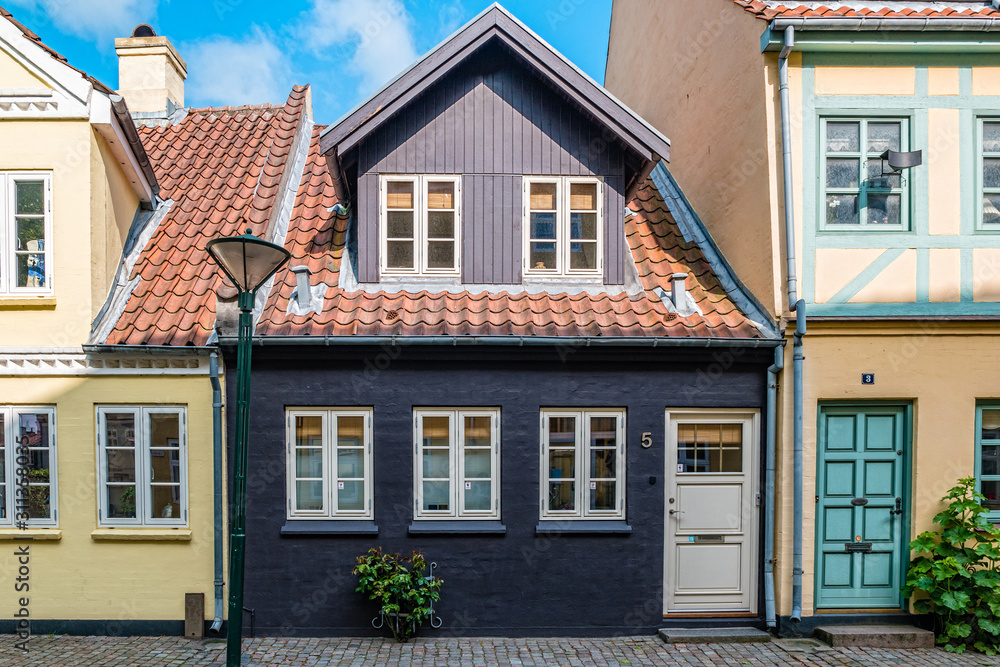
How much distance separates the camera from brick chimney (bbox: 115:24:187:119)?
10.4m

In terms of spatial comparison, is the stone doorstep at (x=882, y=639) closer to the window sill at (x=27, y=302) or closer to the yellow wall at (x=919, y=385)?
the yellow wall at (x=919, y=385)

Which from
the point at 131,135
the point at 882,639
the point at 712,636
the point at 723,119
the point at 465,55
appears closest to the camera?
the point at 882,639

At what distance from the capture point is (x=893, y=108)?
687cm

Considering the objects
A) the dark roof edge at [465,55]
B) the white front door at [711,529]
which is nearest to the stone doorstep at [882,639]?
the white front door at [711,529]

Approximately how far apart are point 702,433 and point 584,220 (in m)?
2.95

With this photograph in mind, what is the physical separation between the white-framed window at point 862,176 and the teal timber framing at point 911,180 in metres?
0.09

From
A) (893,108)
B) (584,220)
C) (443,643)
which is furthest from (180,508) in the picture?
(893,108)

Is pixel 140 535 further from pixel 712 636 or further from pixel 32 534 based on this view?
pixel 712 636

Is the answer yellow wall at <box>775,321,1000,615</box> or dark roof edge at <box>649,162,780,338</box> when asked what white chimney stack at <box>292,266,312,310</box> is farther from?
yellow wall at <box>775,321,1000,615</box>

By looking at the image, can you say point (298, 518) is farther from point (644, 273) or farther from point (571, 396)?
point (644, 273)

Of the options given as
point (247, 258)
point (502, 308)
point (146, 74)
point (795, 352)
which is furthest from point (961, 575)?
point (146, 74)

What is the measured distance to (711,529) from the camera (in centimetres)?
696

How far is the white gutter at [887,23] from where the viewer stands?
21.6ft

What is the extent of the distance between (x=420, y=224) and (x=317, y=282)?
146 centimetres
